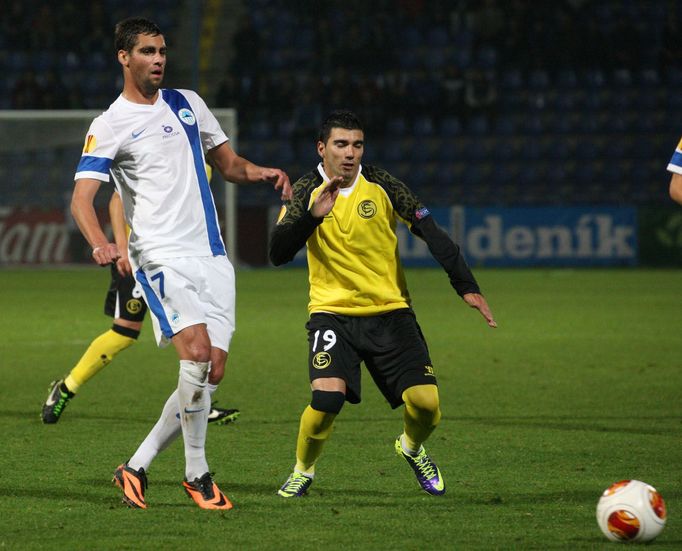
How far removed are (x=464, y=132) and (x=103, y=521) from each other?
838 inches

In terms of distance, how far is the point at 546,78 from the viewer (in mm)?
25859

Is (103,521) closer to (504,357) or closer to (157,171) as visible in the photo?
(157,171)

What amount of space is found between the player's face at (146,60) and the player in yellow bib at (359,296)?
792 mm

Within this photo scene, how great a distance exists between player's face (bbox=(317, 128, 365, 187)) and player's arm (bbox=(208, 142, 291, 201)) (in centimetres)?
24

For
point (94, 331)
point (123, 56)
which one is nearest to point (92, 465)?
point (123, 56)

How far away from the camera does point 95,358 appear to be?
7859 millimetres

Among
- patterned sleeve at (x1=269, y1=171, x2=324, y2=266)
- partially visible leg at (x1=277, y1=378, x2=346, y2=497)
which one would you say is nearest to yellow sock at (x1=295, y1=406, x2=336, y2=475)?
partially visible leg at (x1=277, y1=378, x2=346, y2=497)

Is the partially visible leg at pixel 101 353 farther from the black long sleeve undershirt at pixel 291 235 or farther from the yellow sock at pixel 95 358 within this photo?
the black long sleeve undershirt at pixel 291 235

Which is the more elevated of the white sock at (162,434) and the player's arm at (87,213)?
the player's arm at (87,213)

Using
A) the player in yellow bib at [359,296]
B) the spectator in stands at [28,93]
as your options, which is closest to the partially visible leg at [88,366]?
the player in yellow bib at [359,296]

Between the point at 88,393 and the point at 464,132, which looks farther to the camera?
the point at 464,132

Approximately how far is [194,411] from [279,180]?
3.30 feet

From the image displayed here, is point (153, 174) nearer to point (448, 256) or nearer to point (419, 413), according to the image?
point (448, 256)

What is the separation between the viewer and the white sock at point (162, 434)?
17.1 ft
